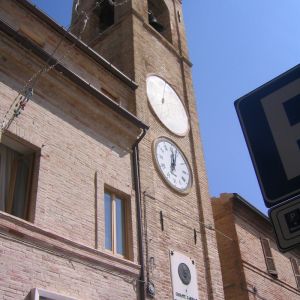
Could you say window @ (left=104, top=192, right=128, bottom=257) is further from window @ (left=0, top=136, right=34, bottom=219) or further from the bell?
the bell

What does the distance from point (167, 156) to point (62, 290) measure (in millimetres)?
5940

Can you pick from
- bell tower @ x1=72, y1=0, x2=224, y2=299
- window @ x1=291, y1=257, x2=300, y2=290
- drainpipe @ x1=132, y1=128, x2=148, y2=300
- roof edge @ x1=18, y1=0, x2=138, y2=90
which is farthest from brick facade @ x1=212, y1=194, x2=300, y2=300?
roof edge @ x1=18, y1=0, x2=138, y2=90

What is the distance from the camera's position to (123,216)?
427 inches

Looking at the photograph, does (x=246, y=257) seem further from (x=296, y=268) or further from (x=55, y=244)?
(x=55, y=244)

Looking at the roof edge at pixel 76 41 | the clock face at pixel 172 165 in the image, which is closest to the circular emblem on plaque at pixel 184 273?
the clock face at pixel 172 165

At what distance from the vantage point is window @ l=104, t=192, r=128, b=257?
10.0 meters

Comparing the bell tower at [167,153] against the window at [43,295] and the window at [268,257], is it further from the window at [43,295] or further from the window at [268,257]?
the window at [268,257]

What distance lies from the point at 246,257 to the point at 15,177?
9622 mm

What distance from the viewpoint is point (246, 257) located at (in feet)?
52.1

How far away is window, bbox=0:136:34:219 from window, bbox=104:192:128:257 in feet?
6.80

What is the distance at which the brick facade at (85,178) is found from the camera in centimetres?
830

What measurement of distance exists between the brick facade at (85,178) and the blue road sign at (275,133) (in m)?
5.89

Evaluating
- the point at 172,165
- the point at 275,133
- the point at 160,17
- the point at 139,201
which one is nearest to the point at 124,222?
the point at 139,201

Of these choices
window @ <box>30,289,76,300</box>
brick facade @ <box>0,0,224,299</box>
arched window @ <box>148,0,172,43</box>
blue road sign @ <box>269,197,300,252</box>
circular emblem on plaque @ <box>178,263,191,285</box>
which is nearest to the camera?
blue road sign @ <box>269,197,300,252</box>
